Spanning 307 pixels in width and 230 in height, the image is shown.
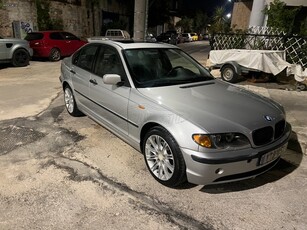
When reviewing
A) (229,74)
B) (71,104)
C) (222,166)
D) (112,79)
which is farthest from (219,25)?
(222,166)

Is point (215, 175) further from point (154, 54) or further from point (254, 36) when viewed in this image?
point (254, 36)

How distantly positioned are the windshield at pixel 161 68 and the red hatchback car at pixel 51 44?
1061cm

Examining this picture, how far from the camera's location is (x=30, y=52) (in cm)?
1184

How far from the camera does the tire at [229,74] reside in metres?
8.19

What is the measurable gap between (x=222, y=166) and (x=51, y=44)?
12.8m

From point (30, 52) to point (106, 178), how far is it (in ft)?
33.9

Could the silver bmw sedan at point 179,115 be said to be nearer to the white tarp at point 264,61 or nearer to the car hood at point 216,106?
the car hood at point 216,106

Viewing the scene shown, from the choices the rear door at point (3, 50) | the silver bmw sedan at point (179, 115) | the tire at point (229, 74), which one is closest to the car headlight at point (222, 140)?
the silver bmw sedan at point (179, 115)

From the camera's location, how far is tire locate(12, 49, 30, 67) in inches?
444

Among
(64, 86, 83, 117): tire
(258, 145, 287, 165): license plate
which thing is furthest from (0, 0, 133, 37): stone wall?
(258, 145, 287, 165): license plate

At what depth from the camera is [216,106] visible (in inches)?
121

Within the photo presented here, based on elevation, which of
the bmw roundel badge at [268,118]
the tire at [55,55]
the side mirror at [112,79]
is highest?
the side mirror at [112,79]

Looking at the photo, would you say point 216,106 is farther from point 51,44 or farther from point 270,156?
point 51,44

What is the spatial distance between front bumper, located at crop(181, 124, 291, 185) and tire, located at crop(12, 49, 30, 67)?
35.2 ft
